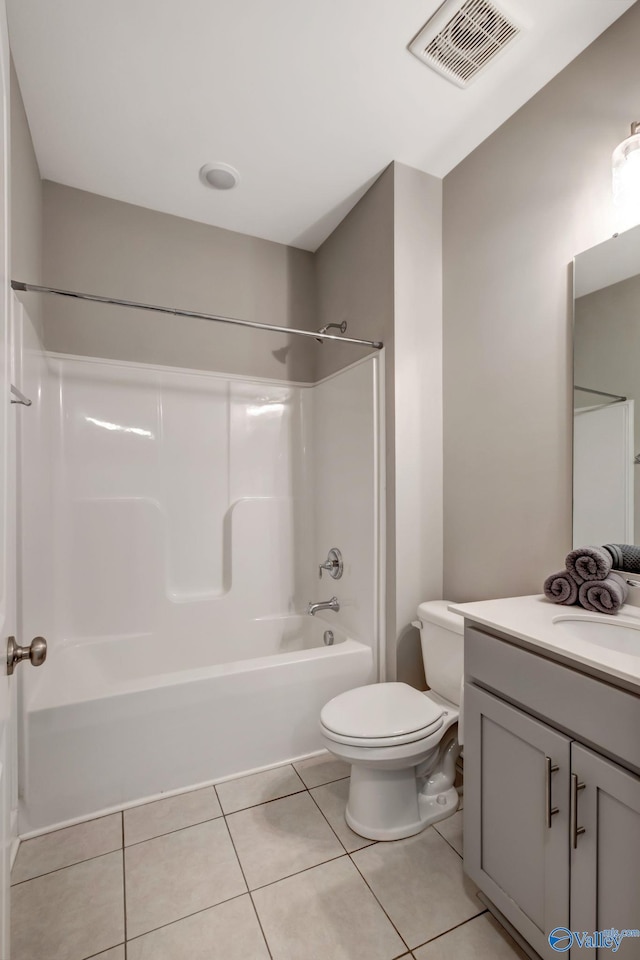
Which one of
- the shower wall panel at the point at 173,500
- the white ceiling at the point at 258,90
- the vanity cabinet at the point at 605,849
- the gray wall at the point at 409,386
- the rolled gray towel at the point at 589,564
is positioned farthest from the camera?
the shower wall panel at the point at 173,500

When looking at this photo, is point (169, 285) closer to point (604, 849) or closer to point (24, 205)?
point (24, 205)

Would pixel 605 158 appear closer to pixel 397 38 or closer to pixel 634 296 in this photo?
pixel 634 296

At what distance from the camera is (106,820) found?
1.67 meters

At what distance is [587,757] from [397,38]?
212 cm

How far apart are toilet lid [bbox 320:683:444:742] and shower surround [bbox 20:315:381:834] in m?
0.34

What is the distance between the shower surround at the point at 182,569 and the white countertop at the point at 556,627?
82cm

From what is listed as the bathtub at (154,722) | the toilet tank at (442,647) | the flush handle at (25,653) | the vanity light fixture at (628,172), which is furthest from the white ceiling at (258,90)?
the bathtub at (154,722)

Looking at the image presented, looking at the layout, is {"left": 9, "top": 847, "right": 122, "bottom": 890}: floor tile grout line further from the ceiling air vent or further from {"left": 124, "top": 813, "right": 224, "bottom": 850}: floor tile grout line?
the ceiling air vent

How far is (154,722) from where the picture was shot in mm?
1752

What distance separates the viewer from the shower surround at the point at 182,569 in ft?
5.67

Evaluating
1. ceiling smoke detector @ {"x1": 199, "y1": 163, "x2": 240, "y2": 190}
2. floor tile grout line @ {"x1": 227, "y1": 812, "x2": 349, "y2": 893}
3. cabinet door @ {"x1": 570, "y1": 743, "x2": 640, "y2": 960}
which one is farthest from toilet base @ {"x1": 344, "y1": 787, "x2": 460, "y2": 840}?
ceiling smoke detector @ {"x1": 199, "y1": 163, "x2": 240, "y2": 190}

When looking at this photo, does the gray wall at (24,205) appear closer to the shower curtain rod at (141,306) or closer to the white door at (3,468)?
the shower curtain rod at (141,306)

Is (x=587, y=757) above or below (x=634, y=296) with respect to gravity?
below

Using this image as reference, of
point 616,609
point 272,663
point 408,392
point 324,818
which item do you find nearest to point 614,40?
point 408,392
